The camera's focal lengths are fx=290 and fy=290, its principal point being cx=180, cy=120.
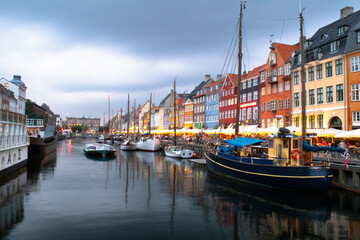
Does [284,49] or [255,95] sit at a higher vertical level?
[284,49]

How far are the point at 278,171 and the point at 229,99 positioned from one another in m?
52.5

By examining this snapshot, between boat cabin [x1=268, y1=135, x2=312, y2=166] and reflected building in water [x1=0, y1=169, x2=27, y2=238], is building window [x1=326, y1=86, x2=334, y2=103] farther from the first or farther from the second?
reflected building in water [x1=0, y1=169, x2=27, y2=238]

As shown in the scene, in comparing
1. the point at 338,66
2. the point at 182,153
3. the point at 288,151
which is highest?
the point at 338,66

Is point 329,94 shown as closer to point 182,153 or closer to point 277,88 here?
point 277,88

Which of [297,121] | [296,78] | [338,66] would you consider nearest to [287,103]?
[297,121]

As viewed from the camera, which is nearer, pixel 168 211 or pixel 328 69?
pixel 168 211

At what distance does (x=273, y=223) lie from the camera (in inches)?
594

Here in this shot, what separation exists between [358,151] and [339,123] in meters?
14.5

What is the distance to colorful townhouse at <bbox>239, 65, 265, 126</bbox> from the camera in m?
59.0

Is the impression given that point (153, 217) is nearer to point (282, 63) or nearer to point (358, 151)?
point (358, 151)

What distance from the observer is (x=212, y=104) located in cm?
8150

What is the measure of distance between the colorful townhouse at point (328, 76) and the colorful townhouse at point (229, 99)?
76.5 feet

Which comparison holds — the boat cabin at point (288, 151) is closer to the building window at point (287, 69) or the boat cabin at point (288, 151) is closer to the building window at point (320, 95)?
the building window at point (320, 95)

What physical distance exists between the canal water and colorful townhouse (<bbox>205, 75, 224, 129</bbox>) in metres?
54.0
